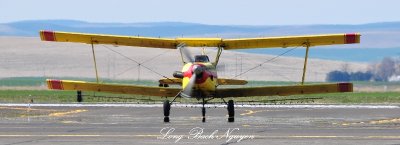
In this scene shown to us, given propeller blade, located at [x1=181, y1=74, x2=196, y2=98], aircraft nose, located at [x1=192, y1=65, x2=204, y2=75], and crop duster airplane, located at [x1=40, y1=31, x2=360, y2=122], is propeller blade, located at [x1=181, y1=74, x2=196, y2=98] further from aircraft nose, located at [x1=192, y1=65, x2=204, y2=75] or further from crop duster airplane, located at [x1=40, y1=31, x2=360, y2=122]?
aircraft nose, located at [x1=192, y1=65, x2=204, y2=75]

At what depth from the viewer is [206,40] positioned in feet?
107

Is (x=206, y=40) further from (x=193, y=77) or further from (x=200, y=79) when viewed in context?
(x=193, y=77)

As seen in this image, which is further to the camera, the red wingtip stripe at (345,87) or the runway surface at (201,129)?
the red wingtip stripe at (345,87)

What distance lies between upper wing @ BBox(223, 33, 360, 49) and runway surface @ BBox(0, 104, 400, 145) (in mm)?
2768

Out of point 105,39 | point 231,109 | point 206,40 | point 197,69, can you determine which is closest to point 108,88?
point 105,39

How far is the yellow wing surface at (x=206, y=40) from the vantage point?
32594 mm

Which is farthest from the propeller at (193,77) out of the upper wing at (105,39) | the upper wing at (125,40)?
the upper wing at (105,39)

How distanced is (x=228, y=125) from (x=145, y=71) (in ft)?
367

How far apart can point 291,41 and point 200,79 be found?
465 centimetres

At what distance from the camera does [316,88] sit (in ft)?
107

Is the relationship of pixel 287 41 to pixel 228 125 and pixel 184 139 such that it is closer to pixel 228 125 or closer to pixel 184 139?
pixel 228 125

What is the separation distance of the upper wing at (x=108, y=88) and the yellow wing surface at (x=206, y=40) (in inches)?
68.4

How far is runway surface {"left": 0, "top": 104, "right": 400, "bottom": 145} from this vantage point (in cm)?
2577

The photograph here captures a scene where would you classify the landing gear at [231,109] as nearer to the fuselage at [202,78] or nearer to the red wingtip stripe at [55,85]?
the fuselage at [202,78]
